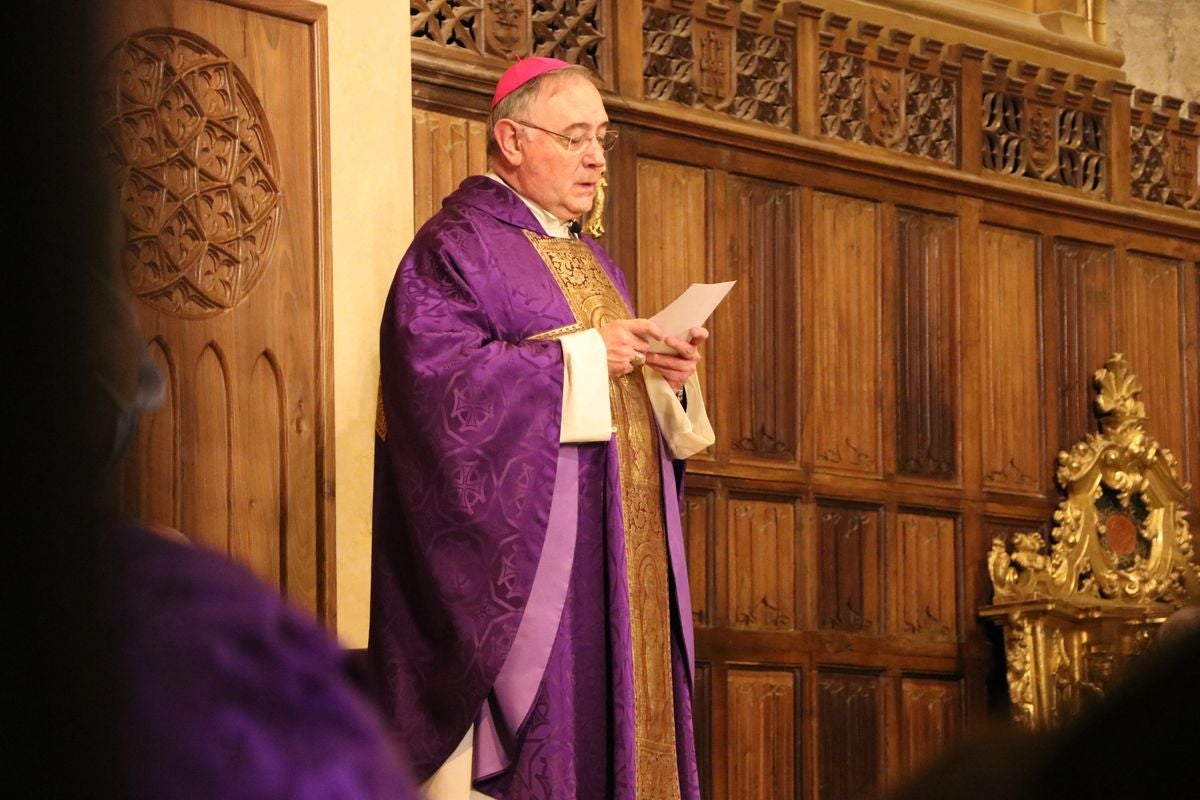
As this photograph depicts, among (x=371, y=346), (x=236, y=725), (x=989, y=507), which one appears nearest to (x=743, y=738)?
(x=989, y=507)

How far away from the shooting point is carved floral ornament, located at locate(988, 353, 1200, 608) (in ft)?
22.4

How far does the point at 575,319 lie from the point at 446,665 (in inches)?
38.0

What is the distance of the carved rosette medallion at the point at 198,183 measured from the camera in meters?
4.83

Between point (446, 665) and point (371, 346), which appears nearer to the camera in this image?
point (446, 665)

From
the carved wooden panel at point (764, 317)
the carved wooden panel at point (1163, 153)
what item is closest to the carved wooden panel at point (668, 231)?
the carved wooden panel at point (764, 317)

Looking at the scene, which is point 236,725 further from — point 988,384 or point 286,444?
point 988,384

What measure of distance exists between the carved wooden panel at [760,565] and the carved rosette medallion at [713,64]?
1.43 metres

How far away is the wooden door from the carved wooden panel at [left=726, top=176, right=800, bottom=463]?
Result: 1737 millimetres

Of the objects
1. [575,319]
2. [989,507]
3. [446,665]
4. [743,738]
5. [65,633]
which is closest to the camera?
[65,633]

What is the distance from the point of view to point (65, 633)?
407mm

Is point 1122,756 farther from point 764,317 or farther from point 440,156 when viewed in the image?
point 764,317

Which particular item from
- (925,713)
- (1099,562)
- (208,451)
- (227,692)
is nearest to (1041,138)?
(1099,562)

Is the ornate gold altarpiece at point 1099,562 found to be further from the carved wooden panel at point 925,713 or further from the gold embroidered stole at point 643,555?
the gold embroidered stole at point 643,555

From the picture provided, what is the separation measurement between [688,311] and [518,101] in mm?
851
